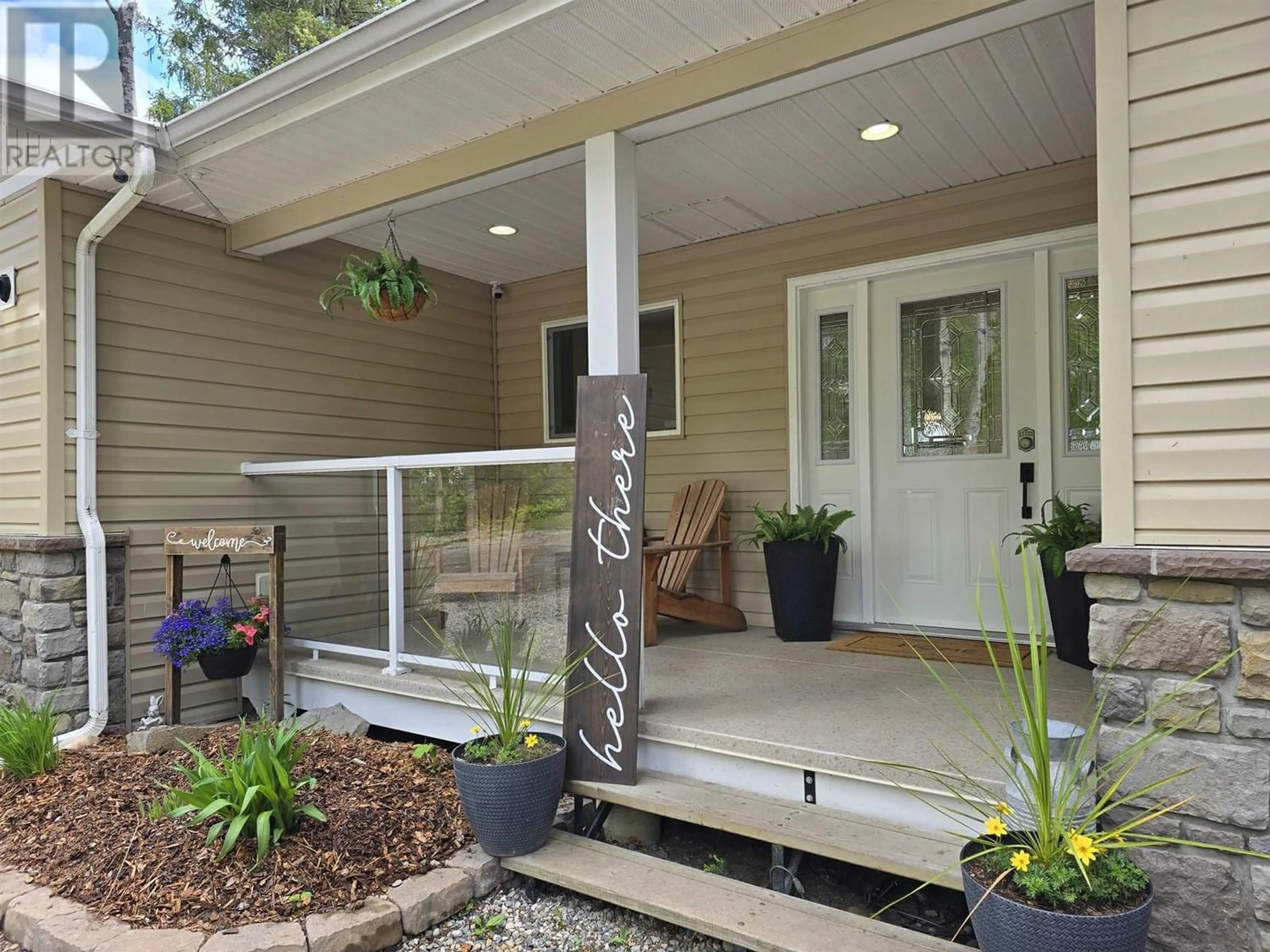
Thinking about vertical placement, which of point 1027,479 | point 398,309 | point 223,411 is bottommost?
point 1027,479

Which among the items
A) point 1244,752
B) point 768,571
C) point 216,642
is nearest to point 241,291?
point 216,642

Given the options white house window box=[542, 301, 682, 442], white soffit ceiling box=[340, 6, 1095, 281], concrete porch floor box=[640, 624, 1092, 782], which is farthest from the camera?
white house window box=[542, 301, 682, 442]

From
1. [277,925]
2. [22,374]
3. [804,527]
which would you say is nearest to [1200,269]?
[804,527]

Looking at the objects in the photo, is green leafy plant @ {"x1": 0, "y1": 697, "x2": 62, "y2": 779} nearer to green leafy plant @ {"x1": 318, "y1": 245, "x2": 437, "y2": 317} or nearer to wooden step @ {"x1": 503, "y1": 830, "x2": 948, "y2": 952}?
wooden step @ {"x1": 503, "y1": 830, "x2": 948, "y2": 952}

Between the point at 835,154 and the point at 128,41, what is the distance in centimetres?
1669

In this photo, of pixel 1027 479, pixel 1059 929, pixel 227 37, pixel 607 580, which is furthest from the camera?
pixel 227 37

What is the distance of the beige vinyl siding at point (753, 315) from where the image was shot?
13.5ft

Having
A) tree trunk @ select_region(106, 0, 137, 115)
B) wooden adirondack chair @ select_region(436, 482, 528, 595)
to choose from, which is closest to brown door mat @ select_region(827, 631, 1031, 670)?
wooden adirondack chair @ select_region(436, 482, 528, 595)

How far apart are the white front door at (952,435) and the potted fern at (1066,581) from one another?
0.44m

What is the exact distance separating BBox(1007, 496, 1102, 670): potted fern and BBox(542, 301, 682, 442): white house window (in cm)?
218

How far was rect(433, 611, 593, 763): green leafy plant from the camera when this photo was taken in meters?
2.67

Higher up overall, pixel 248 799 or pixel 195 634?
pixel 195 634

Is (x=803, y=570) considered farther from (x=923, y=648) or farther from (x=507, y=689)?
(x=507, y=689)

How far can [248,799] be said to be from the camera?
2529mm
